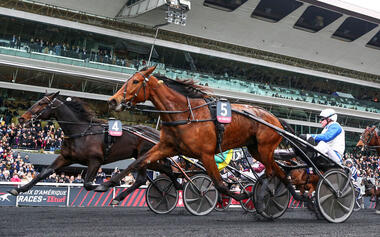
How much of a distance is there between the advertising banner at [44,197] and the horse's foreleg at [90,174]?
343 cm

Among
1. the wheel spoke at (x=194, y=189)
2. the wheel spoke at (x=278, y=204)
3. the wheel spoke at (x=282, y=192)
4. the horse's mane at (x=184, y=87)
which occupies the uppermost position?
the horse's mane at (x=184, y=87)

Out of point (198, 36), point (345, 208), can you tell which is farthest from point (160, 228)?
point (198, 36)

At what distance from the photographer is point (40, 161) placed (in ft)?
66.7

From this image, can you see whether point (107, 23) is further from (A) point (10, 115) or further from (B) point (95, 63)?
(A) point (10, 115)

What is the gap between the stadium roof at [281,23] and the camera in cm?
2641

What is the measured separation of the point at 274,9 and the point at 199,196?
2507 centimetres

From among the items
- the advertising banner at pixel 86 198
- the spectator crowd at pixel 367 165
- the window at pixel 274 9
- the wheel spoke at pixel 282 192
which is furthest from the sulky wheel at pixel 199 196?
the window at pixel 274 9

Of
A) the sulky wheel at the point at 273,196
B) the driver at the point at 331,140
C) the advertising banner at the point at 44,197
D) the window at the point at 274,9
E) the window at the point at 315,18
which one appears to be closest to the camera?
the sulky wheel at the point at 273,196

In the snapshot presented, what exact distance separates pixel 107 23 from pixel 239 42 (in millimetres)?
10482

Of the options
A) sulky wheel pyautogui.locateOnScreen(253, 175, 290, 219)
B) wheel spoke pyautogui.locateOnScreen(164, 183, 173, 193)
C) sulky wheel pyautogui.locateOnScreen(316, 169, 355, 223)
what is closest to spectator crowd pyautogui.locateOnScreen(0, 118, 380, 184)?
wheel spoke pyautogui.locateOnScreen(164, 183, 173, 193)

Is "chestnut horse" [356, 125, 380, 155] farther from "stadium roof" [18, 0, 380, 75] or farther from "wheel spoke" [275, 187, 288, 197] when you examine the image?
"stadium roof" [18, 0, 380, 75]

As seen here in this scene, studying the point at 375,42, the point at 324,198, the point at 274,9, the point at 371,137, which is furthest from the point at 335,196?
the point at 375,42

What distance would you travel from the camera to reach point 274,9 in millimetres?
30922

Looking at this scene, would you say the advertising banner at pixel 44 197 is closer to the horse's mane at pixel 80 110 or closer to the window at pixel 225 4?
the horse's mane at pixel 80 110
